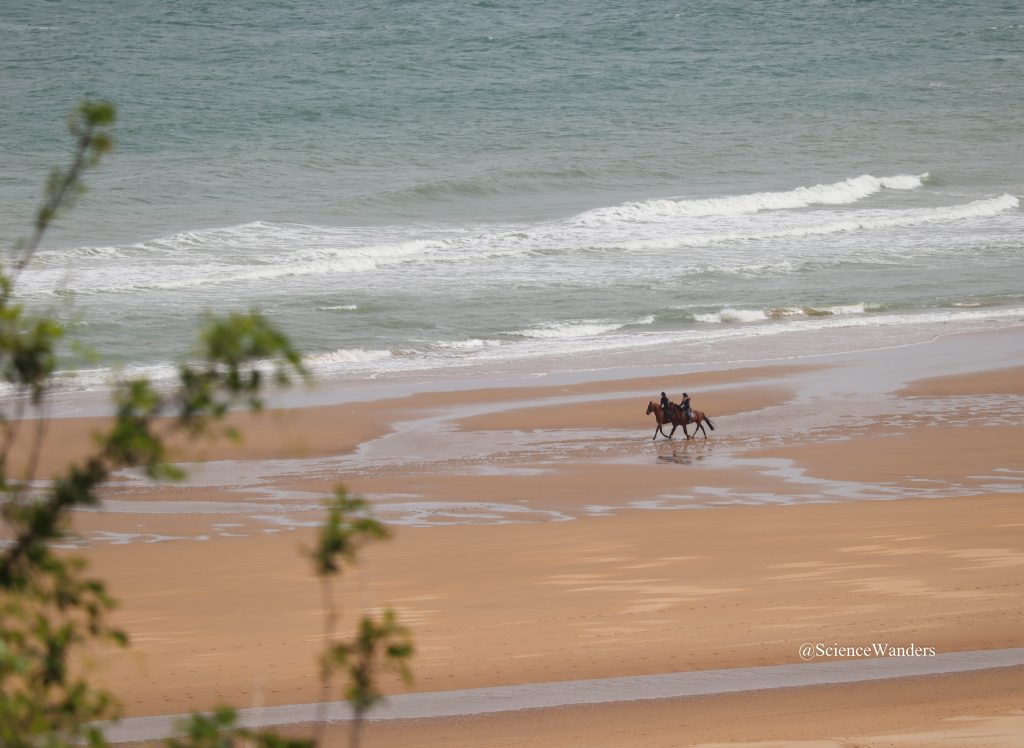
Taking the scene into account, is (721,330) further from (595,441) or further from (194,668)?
(194,668)

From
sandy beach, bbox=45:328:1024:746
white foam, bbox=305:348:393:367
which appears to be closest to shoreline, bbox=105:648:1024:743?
sandy beach, bbox=45:328:1024:746

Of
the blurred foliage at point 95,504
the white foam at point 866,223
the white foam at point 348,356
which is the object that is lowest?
the blurred foliage at point 95,504

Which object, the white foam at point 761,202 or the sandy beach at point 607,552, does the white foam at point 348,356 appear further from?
the white foam at point 761,202

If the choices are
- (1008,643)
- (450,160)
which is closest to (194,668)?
(1008,643)

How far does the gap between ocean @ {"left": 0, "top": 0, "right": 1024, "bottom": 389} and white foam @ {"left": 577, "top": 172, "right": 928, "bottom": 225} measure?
9 centimetres

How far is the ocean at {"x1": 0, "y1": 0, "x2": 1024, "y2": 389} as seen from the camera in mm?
23016

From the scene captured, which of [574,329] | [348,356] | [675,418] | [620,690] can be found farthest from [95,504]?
[574,329]

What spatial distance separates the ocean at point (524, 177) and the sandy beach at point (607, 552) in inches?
117

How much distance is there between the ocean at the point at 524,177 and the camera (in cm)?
2302

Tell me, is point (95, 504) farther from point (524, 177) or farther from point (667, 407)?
point (524, 177)

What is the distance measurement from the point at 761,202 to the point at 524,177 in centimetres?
660

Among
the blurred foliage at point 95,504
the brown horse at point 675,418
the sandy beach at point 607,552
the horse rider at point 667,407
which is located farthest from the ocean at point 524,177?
the blurred foliage at point 95,504

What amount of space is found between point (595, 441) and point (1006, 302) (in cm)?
1198

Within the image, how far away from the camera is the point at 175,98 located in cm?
4462
